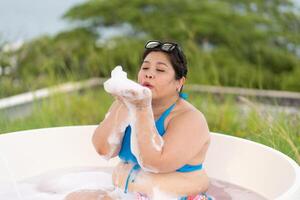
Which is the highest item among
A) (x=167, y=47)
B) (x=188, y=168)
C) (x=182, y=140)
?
(x=167, y=47)

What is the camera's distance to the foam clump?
1.85 metres

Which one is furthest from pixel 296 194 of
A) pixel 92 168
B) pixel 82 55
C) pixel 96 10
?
pixel 96 10

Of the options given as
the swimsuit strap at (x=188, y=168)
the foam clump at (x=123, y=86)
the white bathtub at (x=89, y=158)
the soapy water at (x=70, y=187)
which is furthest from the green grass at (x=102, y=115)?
the foam clump at (x=123, y=86)

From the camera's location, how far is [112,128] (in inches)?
Result: 82.7

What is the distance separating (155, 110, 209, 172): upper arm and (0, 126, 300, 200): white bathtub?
480 mm

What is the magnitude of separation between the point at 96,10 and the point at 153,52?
8.04m

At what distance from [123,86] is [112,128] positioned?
0.88 ft

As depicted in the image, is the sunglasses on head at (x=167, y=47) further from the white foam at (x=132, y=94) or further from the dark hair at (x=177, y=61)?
the white foam at (x=132, y=94)

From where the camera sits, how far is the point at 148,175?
2107 mm

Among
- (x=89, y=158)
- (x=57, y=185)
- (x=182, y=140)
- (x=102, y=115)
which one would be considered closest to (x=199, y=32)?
(x=102, y=115)

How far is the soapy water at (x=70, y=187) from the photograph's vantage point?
253cm

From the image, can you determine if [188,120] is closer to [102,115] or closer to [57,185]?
[57,185]

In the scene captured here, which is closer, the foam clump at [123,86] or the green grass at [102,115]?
the foam clump at [123,86]

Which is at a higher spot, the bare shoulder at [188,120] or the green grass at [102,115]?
the bare shoulder at [188,120]
